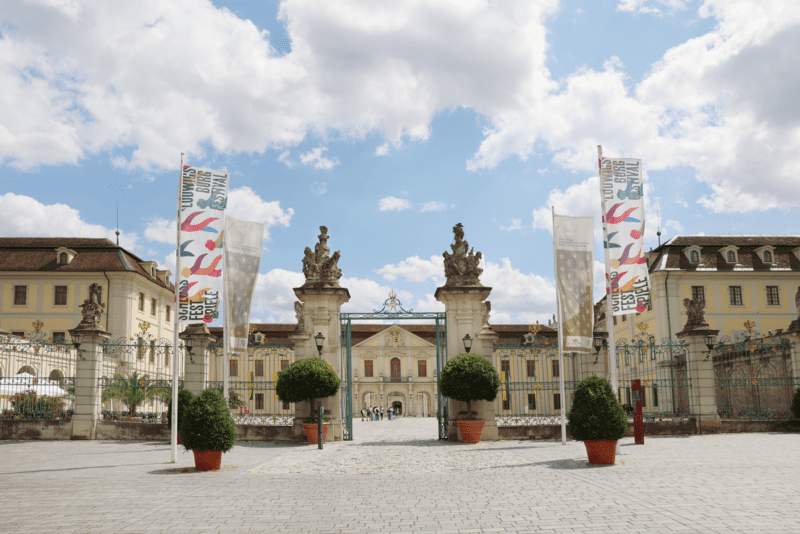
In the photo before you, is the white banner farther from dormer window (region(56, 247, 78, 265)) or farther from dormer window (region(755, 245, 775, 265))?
dormer window (region(755, 245, 775, 265))

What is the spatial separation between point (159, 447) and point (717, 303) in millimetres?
41653

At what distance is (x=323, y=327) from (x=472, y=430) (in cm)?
564

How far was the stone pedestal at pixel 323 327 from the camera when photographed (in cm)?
1989

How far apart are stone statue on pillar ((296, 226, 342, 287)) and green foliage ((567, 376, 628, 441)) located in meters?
9.85

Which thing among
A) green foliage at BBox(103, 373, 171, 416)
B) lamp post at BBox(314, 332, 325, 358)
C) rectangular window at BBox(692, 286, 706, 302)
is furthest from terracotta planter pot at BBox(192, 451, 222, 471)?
rectangular window at BBox(692, 286, 706, 302)

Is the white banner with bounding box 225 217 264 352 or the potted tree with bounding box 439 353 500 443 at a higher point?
the white banner with bounding box 225 217 264 352

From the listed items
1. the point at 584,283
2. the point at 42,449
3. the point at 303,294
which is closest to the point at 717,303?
the point at 584,283

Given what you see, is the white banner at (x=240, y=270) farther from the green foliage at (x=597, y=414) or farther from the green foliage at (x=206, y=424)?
the green foliage at (x=597, y=414)

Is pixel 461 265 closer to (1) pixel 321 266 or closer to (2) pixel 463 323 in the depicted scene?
(2) pixel 463 323

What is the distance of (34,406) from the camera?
797 inches

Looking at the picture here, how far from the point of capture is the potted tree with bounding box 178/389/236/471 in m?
11.9

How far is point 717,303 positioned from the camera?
4619 cm

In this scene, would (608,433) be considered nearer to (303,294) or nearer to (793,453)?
(793,453)

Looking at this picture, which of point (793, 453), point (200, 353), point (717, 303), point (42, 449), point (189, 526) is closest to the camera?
point (189, 526)
